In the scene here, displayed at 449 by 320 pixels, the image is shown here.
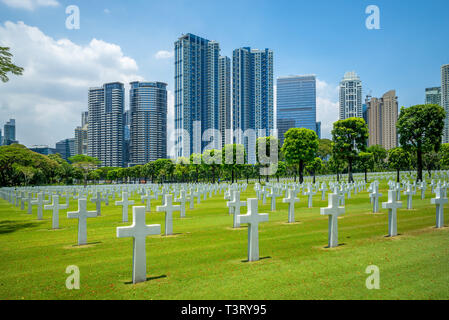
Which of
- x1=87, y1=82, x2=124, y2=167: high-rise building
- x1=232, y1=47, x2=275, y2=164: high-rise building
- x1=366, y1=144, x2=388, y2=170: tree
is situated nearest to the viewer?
x1=366, y1=144, x2=388, y2=170: tree

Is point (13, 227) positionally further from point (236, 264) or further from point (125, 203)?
point (236, 264)

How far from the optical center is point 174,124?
459ft

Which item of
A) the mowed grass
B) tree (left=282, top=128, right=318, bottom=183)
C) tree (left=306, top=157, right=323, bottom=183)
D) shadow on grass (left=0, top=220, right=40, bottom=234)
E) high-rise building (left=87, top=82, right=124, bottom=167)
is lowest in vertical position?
shadow on grass (left=0, top=220, right=40, bottom=234)

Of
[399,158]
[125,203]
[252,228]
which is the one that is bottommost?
[125,203]

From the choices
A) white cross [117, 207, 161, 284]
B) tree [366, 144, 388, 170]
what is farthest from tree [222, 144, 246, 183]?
white cross [117, 207, 161, 284]

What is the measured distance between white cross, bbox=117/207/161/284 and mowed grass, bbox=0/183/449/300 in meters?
0.21

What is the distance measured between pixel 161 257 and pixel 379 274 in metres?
4.75

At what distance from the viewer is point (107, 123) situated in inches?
5768

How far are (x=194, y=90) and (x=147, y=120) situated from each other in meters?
23.6

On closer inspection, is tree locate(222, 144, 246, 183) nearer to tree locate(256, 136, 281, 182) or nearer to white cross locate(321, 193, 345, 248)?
tree locate(256, 136, 281, 182)

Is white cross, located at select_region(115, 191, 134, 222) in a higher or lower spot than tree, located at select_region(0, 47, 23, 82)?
lower

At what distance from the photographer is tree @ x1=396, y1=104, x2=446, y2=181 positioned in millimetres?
38344

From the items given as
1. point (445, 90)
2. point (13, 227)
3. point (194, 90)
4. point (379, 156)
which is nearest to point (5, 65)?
point (13, 227)
